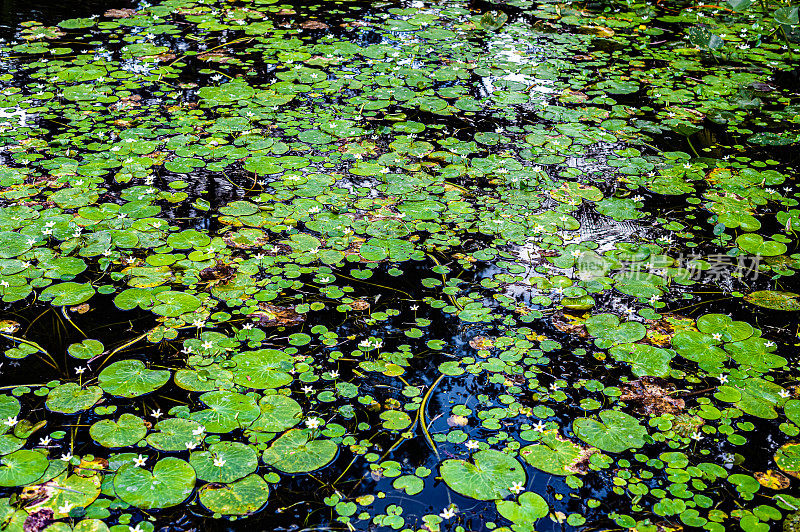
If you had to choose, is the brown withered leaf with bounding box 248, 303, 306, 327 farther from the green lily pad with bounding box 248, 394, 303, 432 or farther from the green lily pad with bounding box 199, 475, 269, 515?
the green lily pad with bounding box 199, 475, 269, 515

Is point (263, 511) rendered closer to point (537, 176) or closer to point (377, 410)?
point (377, 410)

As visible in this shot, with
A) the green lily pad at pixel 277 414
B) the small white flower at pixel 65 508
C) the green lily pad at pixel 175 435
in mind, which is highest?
the green lily pad at pixel 277 414

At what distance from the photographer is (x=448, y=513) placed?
1967mm

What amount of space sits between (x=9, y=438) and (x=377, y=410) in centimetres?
121

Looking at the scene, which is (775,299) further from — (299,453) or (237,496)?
(237,496)

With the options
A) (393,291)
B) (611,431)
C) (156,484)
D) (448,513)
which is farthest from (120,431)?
(611,431)

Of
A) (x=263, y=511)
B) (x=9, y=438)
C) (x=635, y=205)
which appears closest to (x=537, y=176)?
(x=635, y=205)

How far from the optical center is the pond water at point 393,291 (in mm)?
2059

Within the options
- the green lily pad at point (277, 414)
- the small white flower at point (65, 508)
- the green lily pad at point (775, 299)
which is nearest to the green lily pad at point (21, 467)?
the small white flower at point (65, 508)

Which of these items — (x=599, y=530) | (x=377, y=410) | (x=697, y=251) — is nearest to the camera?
(x=599, y=530)

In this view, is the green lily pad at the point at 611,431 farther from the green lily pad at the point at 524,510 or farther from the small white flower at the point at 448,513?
the small white flower at the point at 448,513

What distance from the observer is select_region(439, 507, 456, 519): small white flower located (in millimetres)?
1958

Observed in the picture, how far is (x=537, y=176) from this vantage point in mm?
3871

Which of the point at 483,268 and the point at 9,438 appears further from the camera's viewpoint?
the point at 483,268
